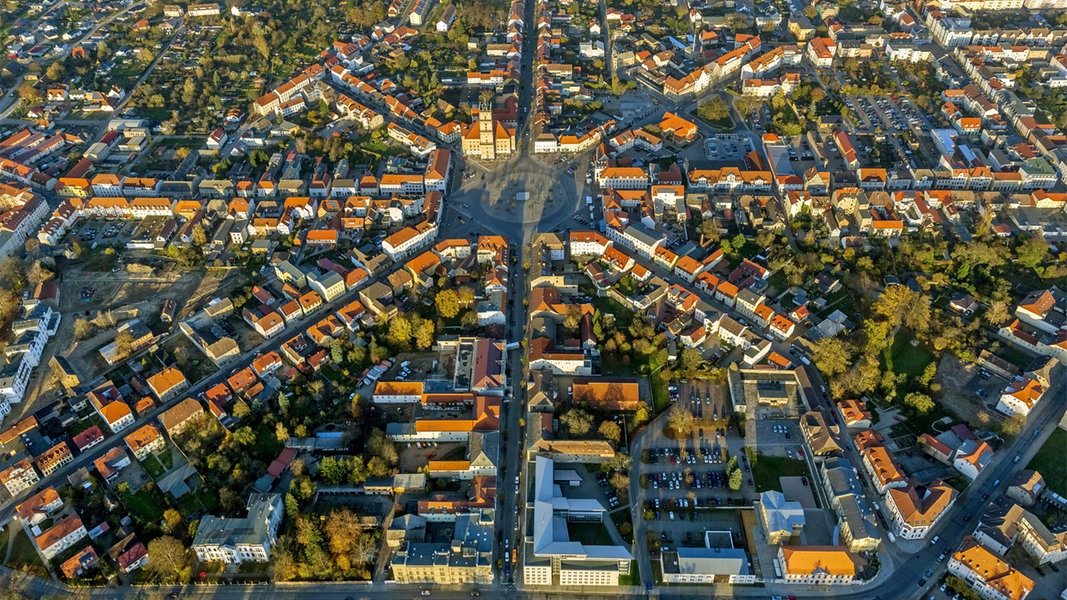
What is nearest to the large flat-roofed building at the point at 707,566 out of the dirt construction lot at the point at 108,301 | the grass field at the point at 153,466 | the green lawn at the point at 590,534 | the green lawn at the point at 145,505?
the green lawn at the point at 590,534

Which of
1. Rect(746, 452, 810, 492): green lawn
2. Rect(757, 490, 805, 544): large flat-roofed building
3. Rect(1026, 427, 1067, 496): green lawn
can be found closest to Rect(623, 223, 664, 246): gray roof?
Rect(746, 452, 810, 492): green lawn

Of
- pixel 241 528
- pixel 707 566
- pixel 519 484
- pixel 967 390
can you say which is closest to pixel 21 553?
pixel 241 528

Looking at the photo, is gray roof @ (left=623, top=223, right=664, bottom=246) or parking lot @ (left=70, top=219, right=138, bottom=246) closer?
gray roof @ (left=623, top=223, right=664, bottom=246)

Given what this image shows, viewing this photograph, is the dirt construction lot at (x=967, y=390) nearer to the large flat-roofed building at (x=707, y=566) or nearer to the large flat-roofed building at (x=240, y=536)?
the large flat-roofed building at (x=707, y=566)

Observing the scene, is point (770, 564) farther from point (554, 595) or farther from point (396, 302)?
point (396, 302)

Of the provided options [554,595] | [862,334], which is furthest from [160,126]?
[862,334]

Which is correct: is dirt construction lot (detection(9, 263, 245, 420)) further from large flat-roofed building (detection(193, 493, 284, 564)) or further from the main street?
large flat-roofed building (detection(193, 493, 284, 564))

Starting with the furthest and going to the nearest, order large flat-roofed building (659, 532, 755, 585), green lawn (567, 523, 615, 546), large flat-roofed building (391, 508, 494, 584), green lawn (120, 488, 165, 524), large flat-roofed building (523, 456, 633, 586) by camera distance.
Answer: green lawn (120, 488, 165, 524), green lawn (567, 523, 615, 546), large flat-roofed building (391, 508, 494, 584), large flat-roofed building (523, 456, 633, 586), large flat-roofed building (659, 532, 755, 585)
